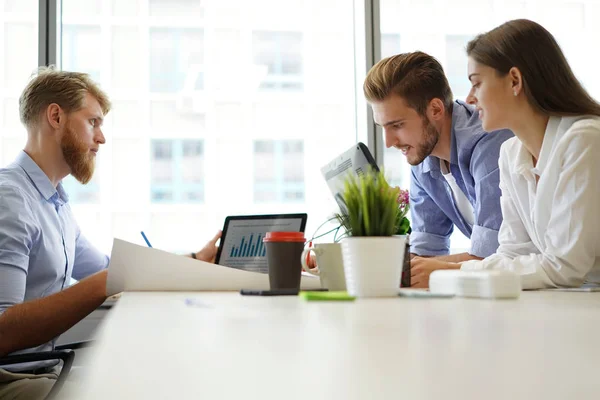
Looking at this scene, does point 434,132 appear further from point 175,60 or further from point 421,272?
point 175,60

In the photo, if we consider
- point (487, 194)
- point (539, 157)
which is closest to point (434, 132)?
point (487, 194)

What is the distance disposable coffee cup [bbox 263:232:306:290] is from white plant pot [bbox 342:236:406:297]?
0.22 m

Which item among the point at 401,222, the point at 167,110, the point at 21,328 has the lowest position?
the point at 21,328

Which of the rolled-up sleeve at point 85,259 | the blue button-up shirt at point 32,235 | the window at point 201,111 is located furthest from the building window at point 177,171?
the blue button-up shirt at point 32,235

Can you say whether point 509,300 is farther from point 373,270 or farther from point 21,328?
point 21,328

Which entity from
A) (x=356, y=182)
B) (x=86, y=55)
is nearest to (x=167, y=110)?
(x=86, y=55)

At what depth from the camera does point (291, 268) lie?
1.30m

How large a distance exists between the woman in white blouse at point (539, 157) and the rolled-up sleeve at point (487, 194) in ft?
0.92

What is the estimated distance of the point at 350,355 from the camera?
475 mm

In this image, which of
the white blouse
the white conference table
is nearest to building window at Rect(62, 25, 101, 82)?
the white blouse

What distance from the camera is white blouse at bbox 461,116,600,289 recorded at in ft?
4.95

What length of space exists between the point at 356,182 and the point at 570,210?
68cm

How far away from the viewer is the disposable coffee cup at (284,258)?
1.29 meters

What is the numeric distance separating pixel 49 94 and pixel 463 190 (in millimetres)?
1607
